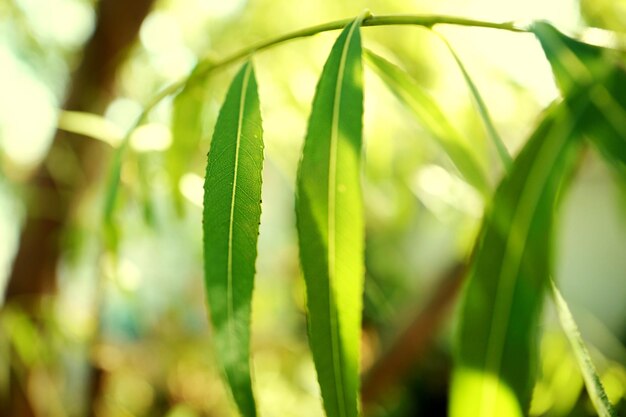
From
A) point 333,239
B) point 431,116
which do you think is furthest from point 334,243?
point 431,116

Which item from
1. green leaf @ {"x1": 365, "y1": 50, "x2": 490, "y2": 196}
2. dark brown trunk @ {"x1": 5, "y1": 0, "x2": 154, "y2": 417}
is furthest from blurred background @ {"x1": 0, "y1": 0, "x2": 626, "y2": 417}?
green leaf @ {"x1": 365, "y1": 50, "x2": 490, "y2": 196}

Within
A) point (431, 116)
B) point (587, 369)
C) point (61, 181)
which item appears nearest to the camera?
point (587, 369)

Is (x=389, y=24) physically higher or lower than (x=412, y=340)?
higher

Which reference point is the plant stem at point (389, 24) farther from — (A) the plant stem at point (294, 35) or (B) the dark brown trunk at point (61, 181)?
(B) the dark brown trunk at point (61, 181)

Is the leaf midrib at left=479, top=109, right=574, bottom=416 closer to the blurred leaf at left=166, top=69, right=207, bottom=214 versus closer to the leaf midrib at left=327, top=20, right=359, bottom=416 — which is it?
the leaf midrib at left=327, top=20, right=359, bottom=416

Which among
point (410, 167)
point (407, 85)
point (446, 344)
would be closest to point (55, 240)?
point (410, 167)

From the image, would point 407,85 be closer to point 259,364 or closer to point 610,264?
point 259,364

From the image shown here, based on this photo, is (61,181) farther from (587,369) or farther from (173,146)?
(587,369)

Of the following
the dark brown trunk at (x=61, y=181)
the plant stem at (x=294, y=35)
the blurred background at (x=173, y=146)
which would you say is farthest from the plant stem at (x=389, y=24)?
the dark brown trunk at (x=61, y=181)
